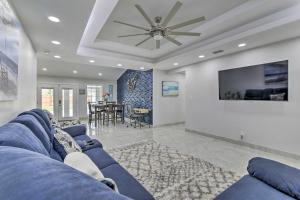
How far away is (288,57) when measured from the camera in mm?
3193

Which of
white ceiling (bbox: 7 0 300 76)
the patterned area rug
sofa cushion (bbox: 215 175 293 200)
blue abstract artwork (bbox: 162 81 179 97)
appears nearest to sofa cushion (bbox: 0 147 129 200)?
sofa cushion (bbox: 215 175 293 200)

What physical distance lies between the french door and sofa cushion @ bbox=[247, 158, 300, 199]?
8.86 metres

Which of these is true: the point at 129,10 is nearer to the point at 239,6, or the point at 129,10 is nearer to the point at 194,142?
the point at 239,6

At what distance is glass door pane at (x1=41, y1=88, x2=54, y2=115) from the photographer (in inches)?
316

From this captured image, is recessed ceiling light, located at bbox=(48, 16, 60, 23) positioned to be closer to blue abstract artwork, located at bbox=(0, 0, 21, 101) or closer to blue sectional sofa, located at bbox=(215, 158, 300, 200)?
blue abstract artwork, located at bbox=(0, 0, 21, 101)

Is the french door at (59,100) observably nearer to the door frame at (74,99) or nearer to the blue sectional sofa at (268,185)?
the door frame at (74,99)

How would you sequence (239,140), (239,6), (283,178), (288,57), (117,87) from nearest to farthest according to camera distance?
1. (283,178)
2. (239,6)
3. (288,57)
4. (239,140)
5. (117,87)

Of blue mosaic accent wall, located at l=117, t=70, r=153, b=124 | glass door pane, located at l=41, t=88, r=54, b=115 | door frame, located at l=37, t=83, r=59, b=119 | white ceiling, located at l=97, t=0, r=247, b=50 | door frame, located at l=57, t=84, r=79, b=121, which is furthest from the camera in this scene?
door frame, located at l=57, t=84, r=79, b=121

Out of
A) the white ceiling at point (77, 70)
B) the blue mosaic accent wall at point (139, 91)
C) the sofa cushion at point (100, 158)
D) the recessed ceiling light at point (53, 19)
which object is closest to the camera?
the sofa cushion at point (100, 158)

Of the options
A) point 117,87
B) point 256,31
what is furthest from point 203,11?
point 117,87

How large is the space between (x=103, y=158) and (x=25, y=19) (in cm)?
234

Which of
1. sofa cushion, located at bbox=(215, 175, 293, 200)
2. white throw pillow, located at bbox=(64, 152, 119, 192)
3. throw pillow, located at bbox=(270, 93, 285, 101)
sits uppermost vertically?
throw pillow, located at bbox=(270, 93, 285, 101)

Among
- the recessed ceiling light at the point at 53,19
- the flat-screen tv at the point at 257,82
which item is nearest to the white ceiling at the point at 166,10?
the recessed ceiling light at the point at 53,19

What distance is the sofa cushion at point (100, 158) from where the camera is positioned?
177cm
